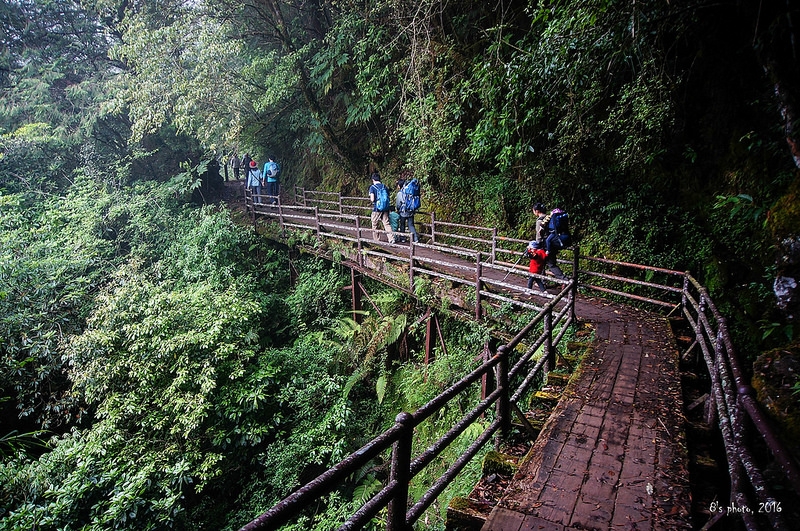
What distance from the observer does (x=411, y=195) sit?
422 inches

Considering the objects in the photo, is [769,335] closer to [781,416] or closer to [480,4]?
[781,416]

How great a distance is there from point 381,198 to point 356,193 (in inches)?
252

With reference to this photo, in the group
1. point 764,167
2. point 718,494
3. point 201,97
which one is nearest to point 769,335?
point 764,167

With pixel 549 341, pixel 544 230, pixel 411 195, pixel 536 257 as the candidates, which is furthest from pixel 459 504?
pixel 411 195

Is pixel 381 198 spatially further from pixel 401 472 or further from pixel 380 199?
pixel 401 472

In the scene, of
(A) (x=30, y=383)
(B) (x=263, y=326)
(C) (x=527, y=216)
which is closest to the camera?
(A) (x=30, y=383)

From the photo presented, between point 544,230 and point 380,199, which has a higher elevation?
point 380,199

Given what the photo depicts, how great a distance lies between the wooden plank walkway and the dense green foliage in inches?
85.5

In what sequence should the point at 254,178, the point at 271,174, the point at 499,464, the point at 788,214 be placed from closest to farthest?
the point at 499,464 → the point at 788,214 → the point at 271,174 → the point at 254,178

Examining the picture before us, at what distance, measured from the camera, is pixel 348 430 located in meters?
8.71

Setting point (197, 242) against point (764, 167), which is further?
point (197, 242)

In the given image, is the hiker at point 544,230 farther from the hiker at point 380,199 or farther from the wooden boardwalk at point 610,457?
the hiker at point 380,199

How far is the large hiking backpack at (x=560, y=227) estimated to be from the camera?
7.22 m

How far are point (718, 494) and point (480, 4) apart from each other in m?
11.8
